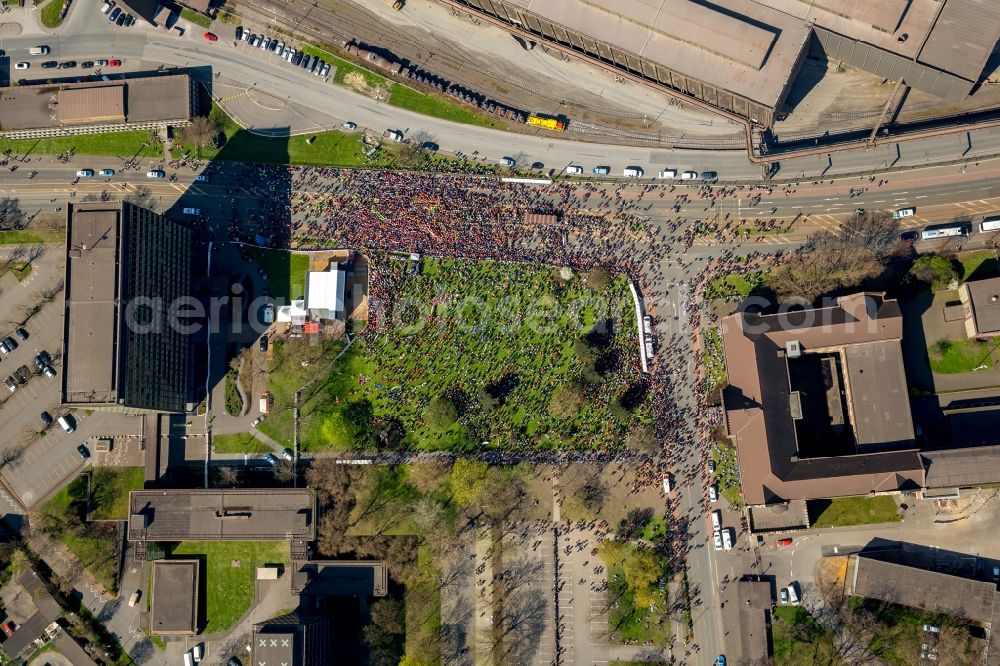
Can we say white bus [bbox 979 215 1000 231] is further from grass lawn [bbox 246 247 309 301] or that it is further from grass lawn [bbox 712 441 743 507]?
grass lawn [bbox 246 247 309 301]

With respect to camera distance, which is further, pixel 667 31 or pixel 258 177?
pixel 258 177

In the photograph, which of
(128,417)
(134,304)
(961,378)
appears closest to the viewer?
(134,304)

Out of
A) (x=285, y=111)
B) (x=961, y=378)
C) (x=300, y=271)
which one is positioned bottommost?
(x=961, y=378)

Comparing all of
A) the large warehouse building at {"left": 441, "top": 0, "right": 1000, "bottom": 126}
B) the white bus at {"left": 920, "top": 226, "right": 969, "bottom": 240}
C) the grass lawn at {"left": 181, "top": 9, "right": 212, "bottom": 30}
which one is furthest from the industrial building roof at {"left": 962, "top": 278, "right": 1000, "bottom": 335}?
the grass lawn at {"left": 181, "top": 9, "right": 212, "bottom": 30}

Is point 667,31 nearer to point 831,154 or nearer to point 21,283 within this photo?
point 831,154

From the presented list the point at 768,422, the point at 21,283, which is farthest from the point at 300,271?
the point at 768,422

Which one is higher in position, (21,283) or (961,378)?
(21,283)

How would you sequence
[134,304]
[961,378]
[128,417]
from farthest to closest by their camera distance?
[128,417] → [961,378] → [134,304]
